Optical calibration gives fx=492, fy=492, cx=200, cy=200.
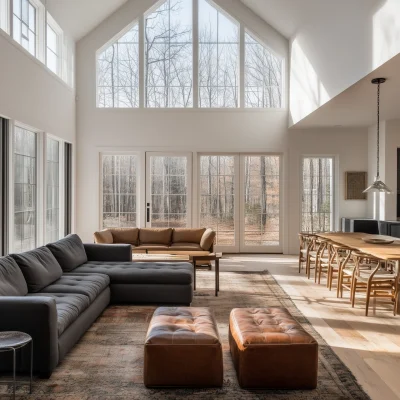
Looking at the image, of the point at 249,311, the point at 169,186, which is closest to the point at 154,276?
the point at 249,311

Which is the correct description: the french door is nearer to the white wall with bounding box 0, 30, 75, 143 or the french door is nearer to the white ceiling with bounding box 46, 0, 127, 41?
the white wall with bounding box 0, 30, 75, 143

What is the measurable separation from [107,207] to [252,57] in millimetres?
4521

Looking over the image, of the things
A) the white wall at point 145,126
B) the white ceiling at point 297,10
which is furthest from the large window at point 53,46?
the white ceiling at point 297,10

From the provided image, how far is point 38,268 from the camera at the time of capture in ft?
15.9

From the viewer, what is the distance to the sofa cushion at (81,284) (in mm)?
4828

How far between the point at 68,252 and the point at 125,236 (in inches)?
120

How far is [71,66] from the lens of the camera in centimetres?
1016

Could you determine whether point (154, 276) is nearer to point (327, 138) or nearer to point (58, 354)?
point (58, 354)

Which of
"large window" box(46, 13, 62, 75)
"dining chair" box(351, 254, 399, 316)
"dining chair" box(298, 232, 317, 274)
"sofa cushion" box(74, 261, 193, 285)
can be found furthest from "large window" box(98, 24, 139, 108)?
"dining chair" box(351, 254, 399, 316)

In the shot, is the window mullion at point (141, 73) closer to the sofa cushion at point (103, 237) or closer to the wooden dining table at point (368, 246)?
the sofa cushion at point (103, 237)

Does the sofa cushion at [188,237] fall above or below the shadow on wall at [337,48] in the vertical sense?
below

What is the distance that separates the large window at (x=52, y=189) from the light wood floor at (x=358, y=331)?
3.44m

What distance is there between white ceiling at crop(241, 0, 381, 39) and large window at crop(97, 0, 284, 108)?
59 cm

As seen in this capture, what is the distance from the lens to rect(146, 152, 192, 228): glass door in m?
10.6
